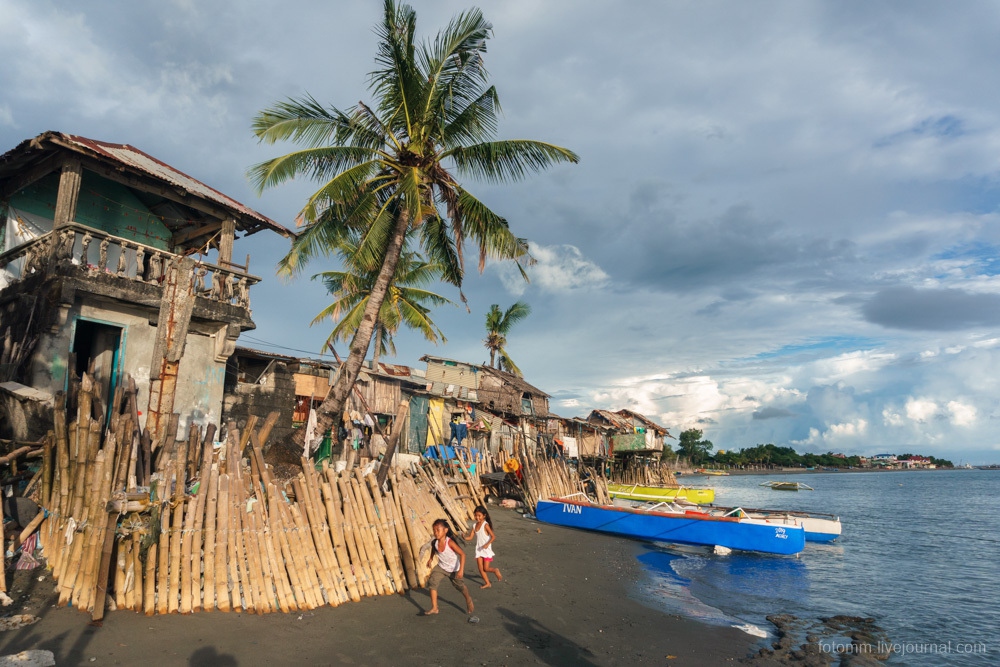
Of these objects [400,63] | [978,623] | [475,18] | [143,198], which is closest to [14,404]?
[143,198]

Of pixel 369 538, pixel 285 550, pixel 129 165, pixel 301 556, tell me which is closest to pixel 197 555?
pixel 285 550

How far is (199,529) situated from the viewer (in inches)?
263

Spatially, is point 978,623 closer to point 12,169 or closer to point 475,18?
point 475,18

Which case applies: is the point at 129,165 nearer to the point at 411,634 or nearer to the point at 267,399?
the point at 267,399

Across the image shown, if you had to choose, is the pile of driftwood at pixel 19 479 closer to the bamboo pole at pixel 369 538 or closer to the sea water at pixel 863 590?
the bamboo pole at pixel 369 538

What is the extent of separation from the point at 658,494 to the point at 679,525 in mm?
12115

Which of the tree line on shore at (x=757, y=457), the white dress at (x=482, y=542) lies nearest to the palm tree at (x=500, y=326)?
the white dress at (x=482, y=542)

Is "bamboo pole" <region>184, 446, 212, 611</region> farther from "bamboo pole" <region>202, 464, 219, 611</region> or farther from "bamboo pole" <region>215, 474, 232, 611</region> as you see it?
"bamboo pole" <region>215, 474, 232, 611</region>

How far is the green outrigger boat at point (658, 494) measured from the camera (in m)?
26.9

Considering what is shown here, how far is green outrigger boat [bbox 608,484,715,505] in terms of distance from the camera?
26922 millimetres

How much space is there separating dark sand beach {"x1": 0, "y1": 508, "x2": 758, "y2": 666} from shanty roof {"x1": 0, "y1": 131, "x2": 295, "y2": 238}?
8.20 meters

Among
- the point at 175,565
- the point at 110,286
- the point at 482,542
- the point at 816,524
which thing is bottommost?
the point at 816,524

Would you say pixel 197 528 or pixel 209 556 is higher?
pixel 197 528

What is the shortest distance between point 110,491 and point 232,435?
1881 mm
